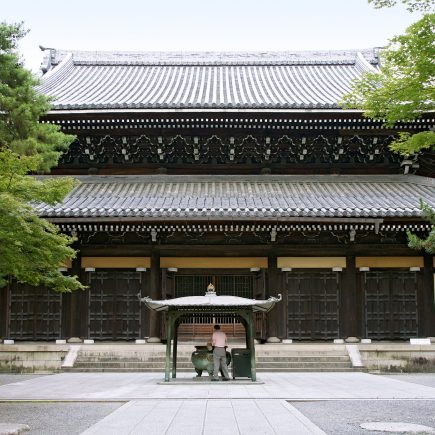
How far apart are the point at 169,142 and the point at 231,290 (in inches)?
214

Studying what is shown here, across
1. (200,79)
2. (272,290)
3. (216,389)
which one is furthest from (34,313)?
(200,79)

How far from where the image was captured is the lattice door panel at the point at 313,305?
2027 centimetres

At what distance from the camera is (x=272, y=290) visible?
66.8 ft

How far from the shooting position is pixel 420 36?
9.85 m

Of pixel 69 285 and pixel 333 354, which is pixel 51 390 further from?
pixel 333 354

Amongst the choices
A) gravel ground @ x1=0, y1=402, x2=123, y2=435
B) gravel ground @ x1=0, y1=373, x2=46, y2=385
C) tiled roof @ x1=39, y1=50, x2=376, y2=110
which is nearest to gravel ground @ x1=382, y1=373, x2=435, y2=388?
gravel ground @ x1=0, y1=402, x2=123, y2=435

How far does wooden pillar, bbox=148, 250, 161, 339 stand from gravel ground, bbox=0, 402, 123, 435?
8.11m

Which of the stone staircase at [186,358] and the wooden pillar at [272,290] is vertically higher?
the wooden pillar at [272,290]

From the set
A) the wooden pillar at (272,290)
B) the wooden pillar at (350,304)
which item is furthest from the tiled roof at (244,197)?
the wooden pillar at (350,304)

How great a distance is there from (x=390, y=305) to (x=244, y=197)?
5795 mm

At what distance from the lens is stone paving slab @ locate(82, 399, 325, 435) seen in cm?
888

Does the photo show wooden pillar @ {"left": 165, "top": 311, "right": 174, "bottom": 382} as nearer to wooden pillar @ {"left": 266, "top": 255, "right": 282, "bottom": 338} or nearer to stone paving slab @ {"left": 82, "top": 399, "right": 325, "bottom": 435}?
stone paving slab @ {"left": 82, "top": 399, "right": 325, "bottom": 435}

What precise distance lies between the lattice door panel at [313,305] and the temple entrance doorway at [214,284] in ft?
3.27

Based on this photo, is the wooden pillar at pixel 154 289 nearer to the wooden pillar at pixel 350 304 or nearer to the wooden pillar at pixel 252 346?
the wooden pillar at pixel 252 346
